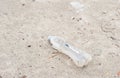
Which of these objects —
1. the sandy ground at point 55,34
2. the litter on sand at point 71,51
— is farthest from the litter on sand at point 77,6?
the litter on sand at point 71,51

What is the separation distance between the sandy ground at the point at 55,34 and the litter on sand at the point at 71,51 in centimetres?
3

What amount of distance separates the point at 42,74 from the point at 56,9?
0.62 meters

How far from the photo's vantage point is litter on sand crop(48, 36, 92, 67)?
1.74 metres

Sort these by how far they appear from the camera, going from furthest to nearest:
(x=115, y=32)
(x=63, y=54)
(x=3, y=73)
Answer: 1. (x=115, y=32)
2. (x=63, y=54)
3. (x=3, y=73)

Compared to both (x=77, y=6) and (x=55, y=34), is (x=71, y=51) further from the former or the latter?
(x=77, y=6)

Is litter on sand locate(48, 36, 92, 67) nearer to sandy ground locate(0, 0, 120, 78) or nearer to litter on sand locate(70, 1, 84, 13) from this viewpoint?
sandy ground locate(0, 0, 120, 78)

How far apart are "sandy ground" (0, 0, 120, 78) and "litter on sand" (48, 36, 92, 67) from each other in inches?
1.0

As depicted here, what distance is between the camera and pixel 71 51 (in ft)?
5.92

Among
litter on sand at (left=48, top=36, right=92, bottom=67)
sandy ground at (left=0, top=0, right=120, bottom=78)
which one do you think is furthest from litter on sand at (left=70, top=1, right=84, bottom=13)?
litter on sand at (left=48, top=36, right=92, bottom=67)

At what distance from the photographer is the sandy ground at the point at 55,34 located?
172 centimetres

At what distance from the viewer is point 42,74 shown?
169 centimetres

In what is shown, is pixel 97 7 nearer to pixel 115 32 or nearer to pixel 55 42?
pixel 115 32

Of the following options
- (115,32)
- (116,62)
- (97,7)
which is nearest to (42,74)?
(116,62)

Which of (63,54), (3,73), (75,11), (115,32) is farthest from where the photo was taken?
(75,11)
